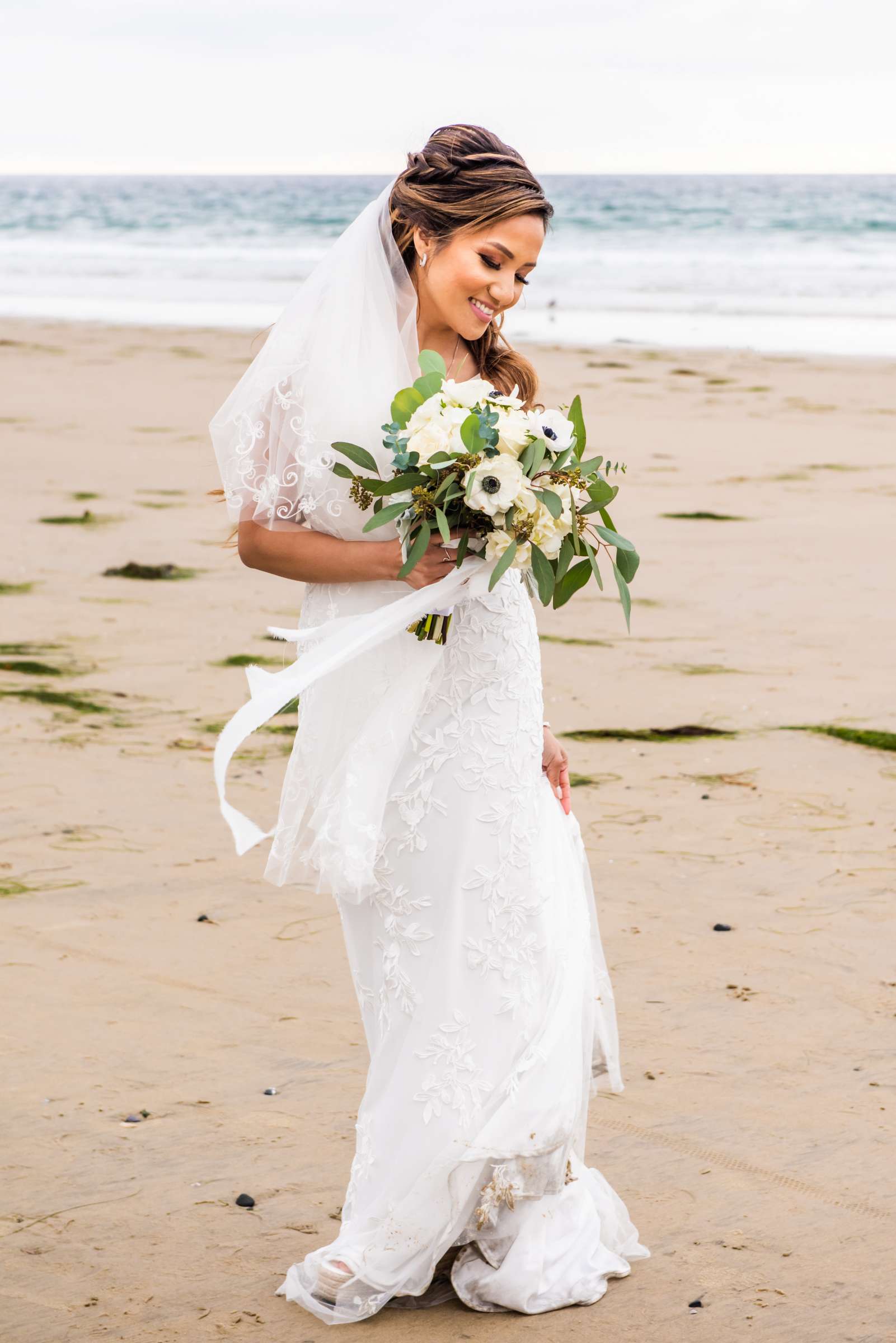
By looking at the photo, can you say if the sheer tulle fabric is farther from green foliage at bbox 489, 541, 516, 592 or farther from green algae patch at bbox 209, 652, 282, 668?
green algae patch at bbox 209, 652, 282, 668

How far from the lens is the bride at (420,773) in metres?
2.91

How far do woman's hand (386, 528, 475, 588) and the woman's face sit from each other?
44 cm

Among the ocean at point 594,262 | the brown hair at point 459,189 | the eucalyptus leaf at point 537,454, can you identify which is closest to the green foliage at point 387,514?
the eucalyptus leaf at point 537,454

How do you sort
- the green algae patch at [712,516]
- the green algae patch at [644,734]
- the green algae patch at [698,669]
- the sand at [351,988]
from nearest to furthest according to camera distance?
the sand at [351,988] < the green algae patch at [644,734] < the green algae patch at [698,669] < the green algae patch at [712,516]

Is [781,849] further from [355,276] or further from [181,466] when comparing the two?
[181,466]

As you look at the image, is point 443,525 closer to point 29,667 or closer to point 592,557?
point 592,557

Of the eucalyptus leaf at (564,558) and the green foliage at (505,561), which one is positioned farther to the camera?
the eucalyptus leaf at (564,558)

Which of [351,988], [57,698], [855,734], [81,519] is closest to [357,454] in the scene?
[351,988]

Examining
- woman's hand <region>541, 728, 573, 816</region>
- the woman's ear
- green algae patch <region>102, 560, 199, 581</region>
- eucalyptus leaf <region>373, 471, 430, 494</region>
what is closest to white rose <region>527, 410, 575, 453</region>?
eucalyptus leaf <region>373, 471, 430, 494</region>

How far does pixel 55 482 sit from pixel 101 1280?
28.9 feet

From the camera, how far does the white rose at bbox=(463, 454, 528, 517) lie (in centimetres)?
263

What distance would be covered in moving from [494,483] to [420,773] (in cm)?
60

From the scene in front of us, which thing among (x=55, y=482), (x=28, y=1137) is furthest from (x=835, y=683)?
(x=55, y=482)

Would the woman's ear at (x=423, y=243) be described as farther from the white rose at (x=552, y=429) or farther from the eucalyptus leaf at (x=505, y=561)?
the eucalyptus leaf at (x=505, y=561)
